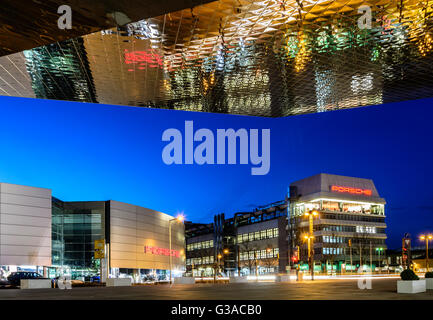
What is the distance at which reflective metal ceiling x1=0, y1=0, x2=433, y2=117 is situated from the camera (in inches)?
886

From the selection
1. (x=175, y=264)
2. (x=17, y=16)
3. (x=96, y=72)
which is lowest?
(x=175, y=264)

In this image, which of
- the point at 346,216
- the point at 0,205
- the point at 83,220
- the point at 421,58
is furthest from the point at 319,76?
the point at 346,216

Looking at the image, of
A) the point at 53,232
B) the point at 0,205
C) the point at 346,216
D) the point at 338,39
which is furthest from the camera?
the point at 346,216

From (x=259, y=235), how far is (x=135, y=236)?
248ft

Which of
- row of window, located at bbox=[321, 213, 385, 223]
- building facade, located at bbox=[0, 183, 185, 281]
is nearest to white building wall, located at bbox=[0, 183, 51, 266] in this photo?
building facade, located at bbox=[0, 183, 185, 281]

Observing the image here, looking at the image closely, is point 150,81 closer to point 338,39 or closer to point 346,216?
point 338,39

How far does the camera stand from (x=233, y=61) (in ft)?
94.4

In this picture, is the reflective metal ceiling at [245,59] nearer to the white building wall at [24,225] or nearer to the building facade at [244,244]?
the white building wall at [24,225]

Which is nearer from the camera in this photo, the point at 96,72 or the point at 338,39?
the point at 338,39

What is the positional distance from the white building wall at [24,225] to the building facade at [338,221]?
7411cm

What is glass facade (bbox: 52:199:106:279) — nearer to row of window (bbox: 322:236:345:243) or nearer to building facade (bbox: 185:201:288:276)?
building facade (bbox: 185:201:288:276)

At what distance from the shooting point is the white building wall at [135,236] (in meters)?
81.2

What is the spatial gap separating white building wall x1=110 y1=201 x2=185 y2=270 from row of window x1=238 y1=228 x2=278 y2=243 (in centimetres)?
5375

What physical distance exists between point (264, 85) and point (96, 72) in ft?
37.7
